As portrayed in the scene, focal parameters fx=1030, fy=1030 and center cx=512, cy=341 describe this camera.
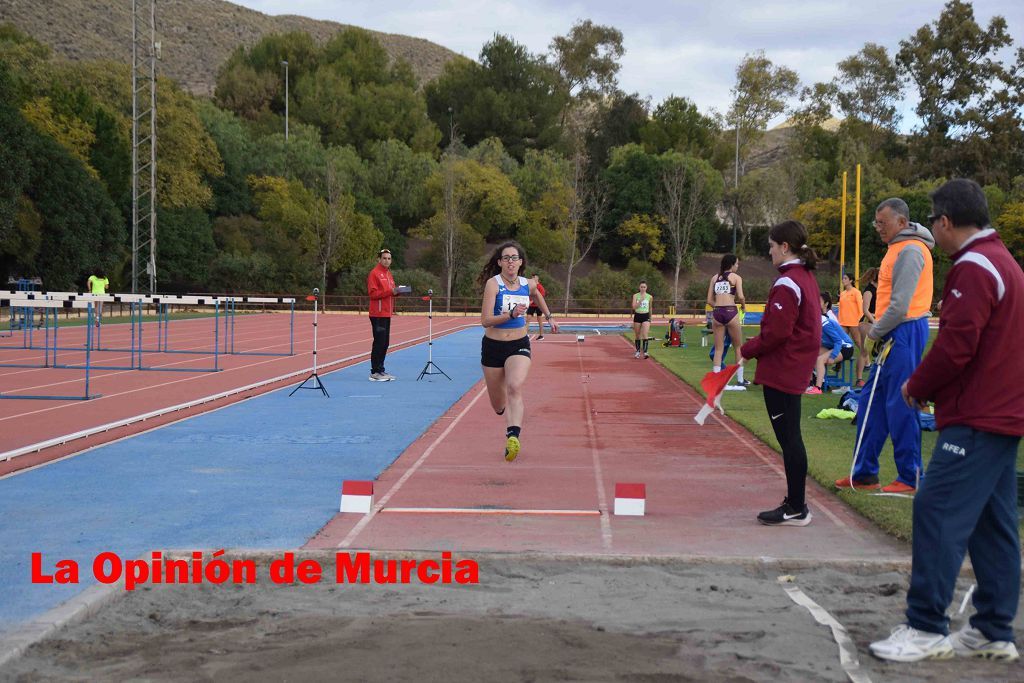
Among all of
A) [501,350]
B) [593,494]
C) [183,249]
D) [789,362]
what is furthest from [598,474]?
[183,249]

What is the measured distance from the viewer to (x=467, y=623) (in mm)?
4535

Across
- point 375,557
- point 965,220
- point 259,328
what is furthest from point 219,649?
point 259,328

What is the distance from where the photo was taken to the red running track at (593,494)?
6141 millimetres

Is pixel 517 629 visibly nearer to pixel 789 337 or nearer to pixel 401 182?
pixel 789 337

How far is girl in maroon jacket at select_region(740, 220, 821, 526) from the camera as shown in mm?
6601

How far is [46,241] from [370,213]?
2414cm

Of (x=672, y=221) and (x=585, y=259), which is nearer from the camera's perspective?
(x=672, y=221)

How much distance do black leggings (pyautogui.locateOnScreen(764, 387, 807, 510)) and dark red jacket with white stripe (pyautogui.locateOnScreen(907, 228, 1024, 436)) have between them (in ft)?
7.77

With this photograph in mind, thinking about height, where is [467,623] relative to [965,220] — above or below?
below

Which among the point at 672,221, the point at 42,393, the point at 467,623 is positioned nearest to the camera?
A: the point at 467,623

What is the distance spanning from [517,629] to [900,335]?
410 centimetres

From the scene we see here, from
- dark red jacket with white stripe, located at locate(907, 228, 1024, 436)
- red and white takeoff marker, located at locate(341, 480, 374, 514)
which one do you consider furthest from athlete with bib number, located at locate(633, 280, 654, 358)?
dark red jacket with white stripe, located at locate(907, 228, 1024, 436)

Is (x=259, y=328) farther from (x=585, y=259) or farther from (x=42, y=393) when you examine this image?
(x=585, y=259)

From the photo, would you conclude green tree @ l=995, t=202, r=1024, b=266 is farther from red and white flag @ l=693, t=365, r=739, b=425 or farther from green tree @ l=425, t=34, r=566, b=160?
red and white flag @ l=693, t=365, r=739, b=425
